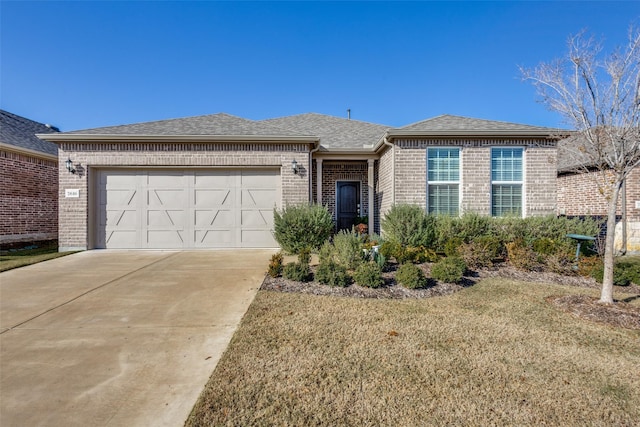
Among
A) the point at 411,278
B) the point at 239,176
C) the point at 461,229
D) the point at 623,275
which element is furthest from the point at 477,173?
the point at 239,176

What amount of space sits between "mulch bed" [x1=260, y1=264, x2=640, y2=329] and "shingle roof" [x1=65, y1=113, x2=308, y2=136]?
5.08 metres

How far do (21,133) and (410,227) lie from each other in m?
14.0

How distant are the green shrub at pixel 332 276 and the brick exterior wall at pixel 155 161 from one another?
4.06 m

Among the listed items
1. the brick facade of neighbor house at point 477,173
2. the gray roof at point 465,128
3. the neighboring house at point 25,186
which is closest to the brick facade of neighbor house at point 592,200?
the brick facade of neighbor house at point 477,173

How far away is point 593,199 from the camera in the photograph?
32.6 feet

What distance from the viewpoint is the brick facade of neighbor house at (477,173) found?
8.53m

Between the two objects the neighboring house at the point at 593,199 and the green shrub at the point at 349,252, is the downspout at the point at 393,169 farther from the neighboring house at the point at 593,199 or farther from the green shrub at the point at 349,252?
the neighboring house at the point at 593,199

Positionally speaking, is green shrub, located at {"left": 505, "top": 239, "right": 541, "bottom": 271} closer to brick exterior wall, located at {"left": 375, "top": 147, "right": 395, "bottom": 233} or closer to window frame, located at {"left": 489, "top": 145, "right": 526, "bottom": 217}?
window frame, located at {"left": 489, "top": 145, "right": 526, "bottom": 217}

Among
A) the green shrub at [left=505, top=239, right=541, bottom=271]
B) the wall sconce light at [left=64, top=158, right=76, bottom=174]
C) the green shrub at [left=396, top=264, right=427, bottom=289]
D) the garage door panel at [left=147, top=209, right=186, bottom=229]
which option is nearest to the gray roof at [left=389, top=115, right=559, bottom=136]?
the green shrub at [left=505, top=239, right=541, bottom=271]

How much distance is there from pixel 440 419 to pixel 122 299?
4764mm

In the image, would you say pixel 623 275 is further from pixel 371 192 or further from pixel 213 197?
pixel 213 197

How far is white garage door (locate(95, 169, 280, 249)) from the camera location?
9.06 metres

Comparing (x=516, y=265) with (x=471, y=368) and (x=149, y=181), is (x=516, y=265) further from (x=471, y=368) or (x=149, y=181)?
(x=149, y=181)

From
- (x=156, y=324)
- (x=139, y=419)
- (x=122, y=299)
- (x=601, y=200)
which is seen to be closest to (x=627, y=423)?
(x=139, y=419)
